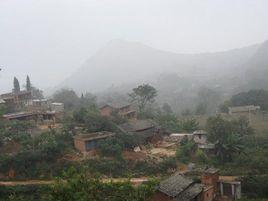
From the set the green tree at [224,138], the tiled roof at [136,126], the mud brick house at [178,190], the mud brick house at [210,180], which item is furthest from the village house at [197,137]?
the mud brick house at [178,190]

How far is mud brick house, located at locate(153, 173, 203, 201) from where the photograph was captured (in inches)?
1083

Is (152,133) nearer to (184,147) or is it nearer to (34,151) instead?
(184,147)

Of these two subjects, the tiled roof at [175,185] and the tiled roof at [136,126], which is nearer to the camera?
the tiled roof at [175,185]

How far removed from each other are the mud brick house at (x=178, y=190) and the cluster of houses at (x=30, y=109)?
23484mm

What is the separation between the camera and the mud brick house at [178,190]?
27516mm

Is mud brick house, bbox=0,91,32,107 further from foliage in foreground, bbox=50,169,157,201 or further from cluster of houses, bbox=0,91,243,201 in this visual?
foliage in foreground, bbox=50,169,157,201

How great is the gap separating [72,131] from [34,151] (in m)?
6.14

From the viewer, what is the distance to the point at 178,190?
27766mm

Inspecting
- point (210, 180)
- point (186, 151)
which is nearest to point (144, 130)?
point (186, 151)

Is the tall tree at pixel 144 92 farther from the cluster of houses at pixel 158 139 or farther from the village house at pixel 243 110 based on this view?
the village house at pixel 243 110

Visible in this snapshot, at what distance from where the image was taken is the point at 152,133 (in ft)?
150

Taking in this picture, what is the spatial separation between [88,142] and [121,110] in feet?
56.0

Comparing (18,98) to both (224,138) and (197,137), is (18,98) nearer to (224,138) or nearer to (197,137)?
(197,137)

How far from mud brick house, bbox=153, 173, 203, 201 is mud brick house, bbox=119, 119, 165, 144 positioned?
1360 cm
